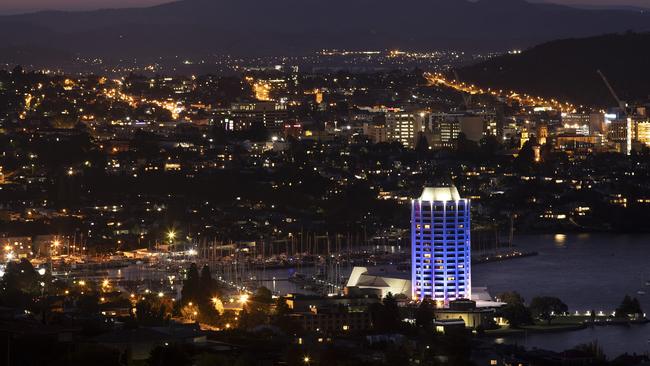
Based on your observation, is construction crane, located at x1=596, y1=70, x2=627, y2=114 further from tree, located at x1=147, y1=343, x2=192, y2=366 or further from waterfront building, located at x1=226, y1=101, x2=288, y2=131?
tree, located at x1=147, y1=343, x2=192, y2=366

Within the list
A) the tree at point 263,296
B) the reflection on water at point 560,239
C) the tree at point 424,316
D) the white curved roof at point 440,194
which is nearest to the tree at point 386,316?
the tree at point 424,316

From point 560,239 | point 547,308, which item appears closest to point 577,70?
point 560,239

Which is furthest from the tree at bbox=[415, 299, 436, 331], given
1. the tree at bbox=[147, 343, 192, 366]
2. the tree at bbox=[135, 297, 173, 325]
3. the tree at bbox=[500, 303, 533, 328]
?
the tree at bbox=[147, 343, 192, 366]

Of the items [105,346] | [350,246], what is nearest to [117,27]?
[350,246]

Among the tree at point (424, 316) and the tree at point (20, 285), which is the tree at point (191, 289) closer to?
the tree at point (20, 285)

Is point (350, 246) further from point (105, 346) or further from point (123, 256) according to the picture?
point (105, 346)
